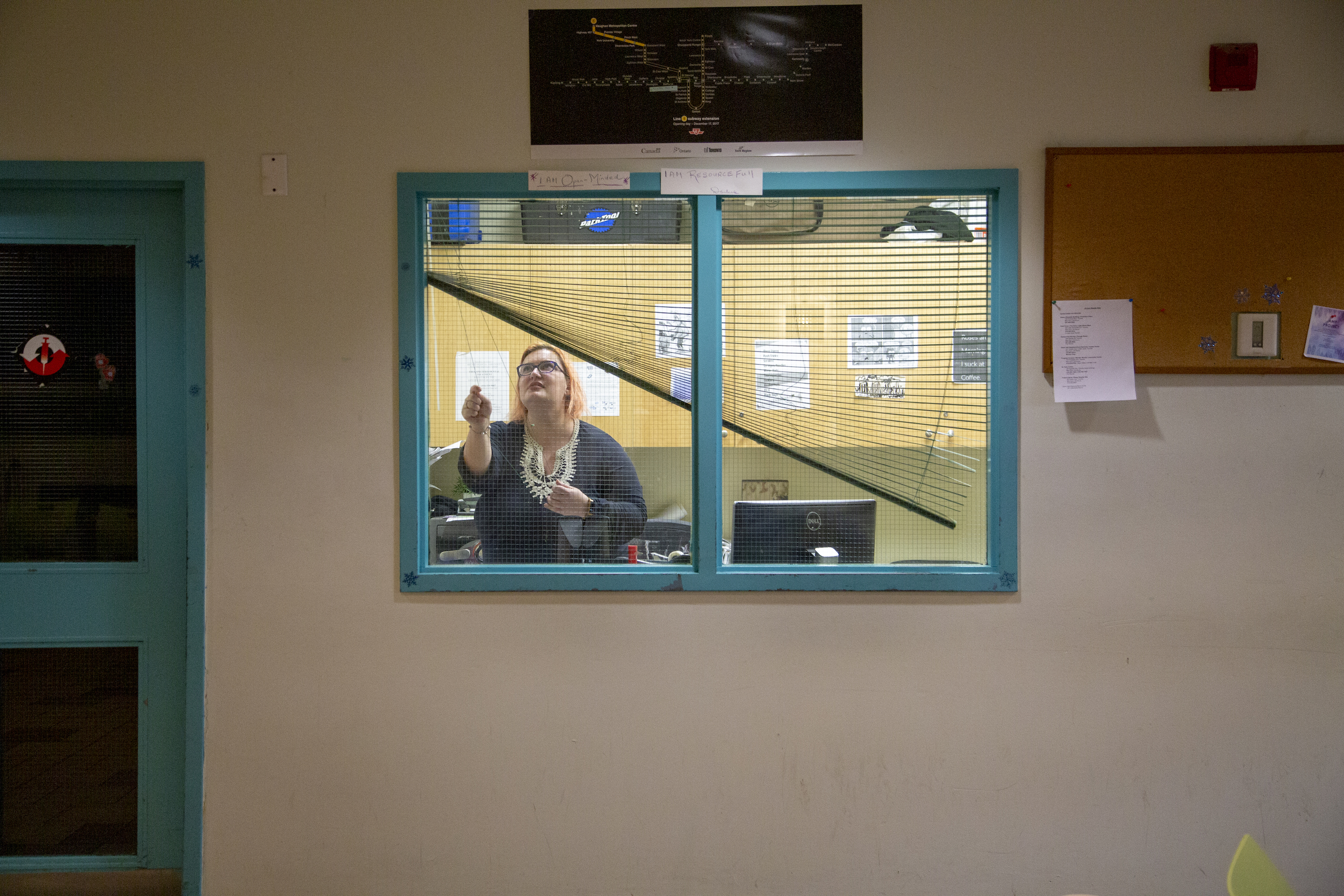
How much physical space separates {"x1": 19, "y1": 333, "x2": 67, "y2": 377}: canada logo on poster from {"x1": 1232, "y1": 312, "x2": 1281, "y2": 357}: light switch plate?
324 centimetres

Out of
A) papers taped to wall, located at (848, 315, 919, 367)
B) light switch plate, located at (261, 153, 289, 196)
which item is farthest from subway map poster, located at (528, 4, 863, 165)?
light switch plate, located at (261, 153, 289, 196)

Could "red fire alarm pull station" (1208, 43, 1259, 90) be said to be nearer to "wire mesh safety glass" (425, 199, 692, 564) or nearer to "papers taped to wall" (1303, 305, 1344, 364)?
"papers taped to wall" (1303, 305, 1344, 364)

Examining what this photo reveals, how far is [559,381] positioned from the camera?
202cm

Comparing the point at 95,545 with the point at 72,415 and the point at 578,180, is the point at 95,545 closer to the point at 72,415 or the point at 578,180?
the point at 72,415

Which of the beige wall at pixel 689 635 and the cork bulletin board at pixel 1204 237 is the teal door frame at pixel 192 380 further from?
the cork bulletin board at pixel 1204 237

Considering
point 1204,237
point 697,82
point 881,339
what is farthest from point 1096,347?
point 697,82

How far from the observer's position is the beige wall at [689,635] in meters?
1.94

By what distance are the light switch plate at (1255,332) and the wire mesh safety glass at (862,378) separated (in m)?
0.65

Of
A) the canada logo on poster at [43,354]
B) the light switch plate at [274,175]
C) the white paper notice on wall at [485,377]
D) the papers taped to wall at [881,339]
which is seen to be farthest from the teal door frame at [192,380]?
the papers taped to wall at [881,339]

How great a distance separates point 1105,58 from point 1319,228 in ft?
2.40

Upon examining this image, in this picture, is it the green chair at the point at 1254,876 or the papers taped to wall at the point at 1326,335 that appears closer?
the green chair at the point at 1254,876

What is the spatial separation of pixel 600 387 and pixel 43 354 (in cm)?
157

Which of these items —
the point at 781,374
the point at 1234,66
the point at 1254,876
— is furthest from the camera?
the point at 781,374

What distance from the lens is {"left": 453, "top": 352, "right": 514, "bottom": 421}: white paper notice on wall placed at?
1999mm
